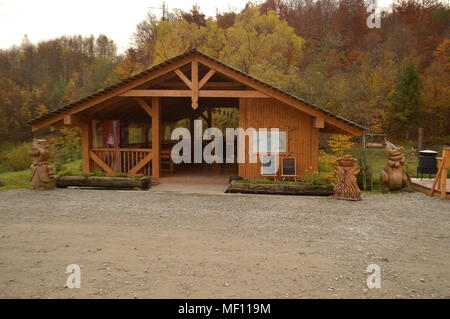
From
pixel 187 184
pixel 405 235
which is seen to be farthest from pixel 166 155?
pixel 405 235

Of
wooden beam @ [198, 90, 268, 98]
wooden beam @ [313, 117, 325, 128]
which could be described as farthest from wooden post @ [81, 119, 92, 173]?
wooden beam @ [313, 117, 325, 128]

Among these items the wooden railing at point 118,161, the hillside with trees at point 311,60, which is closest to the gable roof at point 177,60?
the wooden railing at point 118,161

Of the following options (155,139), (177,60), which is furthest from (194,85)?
(155,139)

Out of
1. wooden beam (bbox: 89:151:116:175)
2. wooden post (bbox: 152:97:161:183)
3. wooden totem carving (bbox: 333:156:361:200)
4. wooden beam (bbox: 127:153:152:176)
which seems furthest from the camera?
wooden beam (bbox: 89:151:116:175)

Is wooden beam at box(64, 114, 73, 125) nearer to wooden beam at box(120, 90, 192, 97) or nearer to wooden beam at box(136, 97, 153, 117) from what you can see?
wooden beam at box(120, 90, 192, 97)

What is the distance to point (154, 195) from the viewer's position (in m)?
9.64

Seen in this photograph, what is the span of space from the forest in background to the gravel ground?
13.5 metres

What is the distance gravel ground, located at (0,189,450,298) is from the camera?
390 centimetres

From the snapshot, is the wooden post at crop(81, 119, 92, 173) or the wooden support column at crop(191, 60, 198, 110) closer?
the wooden support column at crop(191, 60, 198, 110)

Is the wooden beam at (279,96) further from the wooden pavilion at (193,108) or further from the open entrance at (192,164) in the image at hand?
the open entrance at (192,164)

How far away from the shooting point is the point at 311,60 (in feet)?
99.1

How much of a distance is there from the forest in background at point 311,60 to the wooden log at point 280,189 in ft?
36.0

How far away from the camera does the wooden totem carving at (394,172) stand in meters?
10.3
